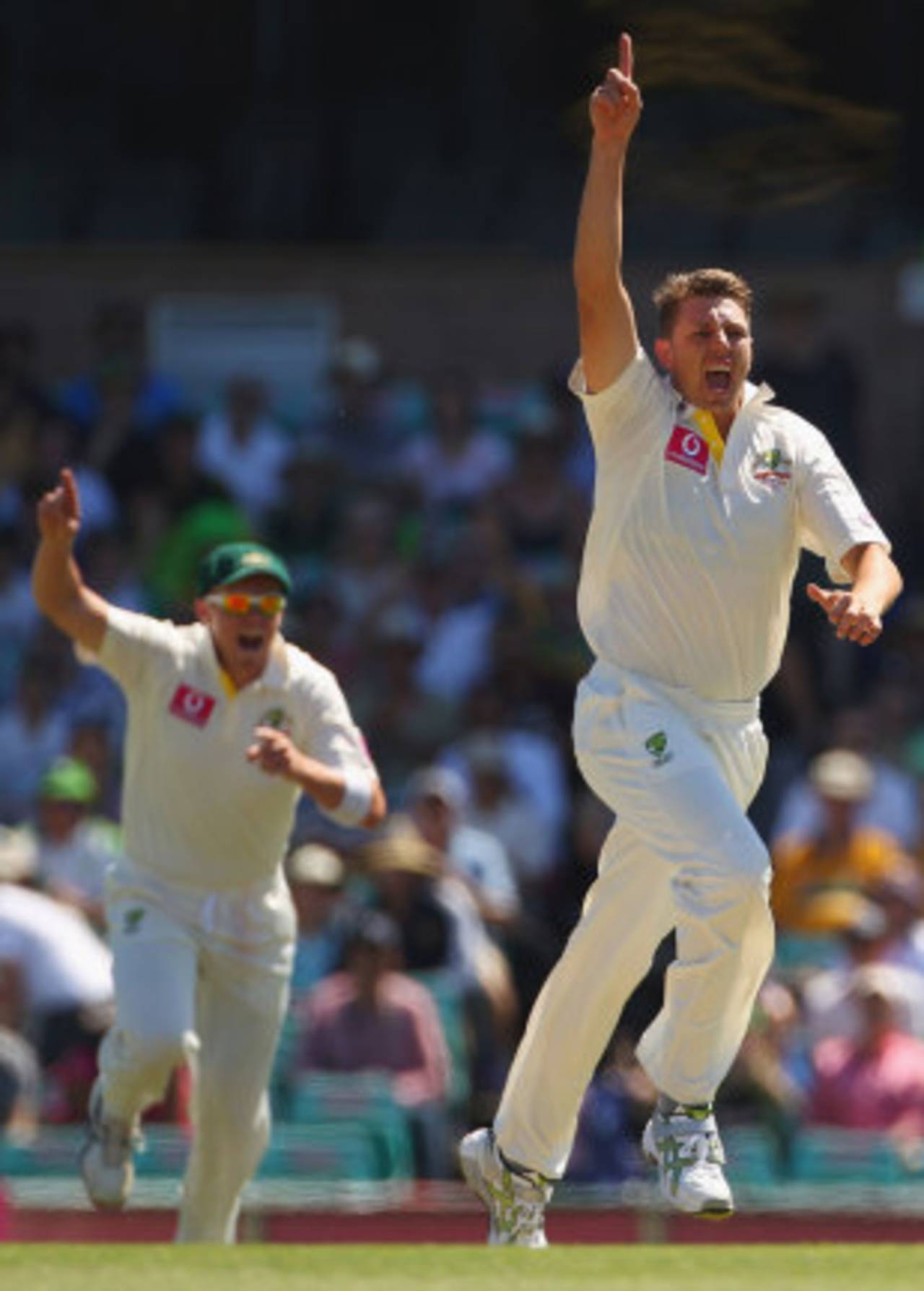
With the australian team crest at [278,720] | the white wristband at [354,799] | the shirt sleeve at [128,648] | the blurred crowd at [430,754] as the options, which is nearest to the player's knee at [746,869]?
the white wristband at [354,799]

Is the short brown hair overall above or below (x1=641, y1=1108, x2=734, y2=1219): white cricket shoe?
above

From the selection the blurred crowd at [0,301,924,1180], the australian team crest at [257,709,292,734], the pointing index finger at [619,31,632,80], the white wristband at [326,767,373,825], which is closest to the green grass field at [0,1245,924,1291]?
the white wristband at [326,767,373,825]

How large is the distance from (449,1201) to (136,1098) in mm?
1318

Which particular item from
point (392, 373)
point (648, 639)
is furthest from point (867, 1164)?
point (392, 373)

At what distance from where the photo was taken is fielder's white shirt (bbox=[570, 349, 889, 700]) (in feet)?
27.4

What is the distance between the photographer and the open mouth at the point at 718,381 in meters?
8.43

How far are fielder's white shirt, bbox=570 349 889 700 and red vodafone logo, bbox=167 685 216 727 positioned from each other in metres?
1.77

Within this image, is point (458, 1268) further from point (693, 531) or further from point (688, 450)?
point (688, 450)

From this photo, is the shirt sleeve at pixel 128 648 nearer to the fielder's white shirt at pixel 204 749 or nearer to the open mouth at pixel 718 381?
the fielder's white shirt at pixel 204 749

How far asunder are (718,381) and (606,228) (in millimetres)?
491

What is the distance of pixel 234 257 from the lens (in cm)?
1836

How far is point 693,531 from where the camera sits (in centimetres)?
835

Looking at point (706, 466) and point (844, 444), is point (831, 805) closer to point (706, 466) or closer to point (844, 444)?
point (844, 444)

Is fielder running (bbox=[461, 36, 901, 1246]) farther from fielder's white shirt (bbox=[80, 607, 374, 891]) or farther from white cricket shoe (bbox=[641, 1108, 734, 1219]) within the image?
fielder's white shirt (bbox=[80, 607, 374, 891])
